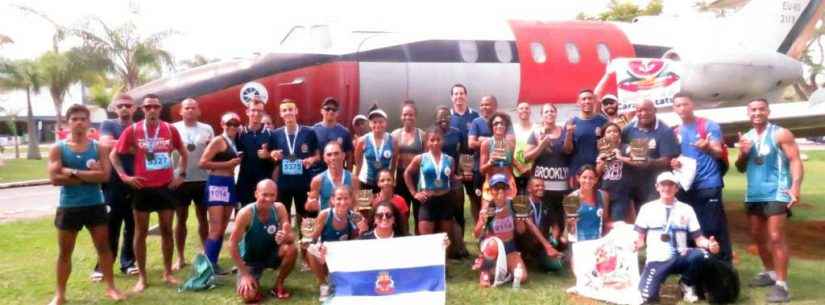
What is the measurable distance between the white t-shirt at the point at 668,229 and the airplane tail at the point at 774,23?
8.89m

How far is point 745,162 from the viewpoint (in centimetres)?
662

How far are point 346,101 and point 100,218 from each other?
4383mm

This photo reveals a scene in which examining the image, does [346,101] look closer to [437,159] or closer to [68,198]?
[437,159]

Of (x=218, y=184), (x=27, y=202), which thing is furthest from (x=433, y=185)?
(x=27, y=202)

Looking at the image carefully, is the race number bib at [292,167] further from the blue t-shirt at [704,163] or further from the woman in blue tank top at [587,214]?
the blue t-shirt at [704,163]

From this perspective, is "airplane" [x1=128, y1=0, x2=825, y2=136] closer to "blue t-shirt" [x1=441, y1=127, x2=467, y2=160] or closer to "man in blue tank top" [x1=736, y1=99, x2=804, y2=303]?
"blue t-shirt" [x1=441, y1=127, x2=467, y2=160]

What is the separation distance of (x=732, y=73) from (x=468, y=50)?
14.6ft

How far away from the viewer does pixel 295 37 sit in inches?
406

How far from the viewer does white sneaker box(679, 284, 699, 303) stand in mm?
6176

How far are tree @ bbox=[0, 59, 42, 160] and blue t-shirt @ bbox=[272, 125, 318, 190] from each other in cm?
3126

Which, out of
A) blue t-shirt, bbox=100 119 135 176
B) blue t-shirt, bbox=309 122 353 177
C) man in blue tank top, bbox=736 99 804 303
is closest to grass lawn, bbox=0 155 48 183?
blue t-shirt, bbox=100 119 135 176

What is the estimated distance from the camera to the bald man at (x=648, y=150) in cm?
692

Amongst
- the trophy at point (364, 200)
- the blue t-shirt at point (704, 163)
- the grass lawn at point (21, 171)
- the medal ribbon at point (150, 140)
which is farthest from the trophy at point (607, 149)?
the grass lawn at point (21, 171)

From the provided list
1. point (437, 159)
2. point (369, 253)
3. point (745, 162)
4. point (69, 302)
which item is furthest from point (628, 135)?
point (69, 302)
